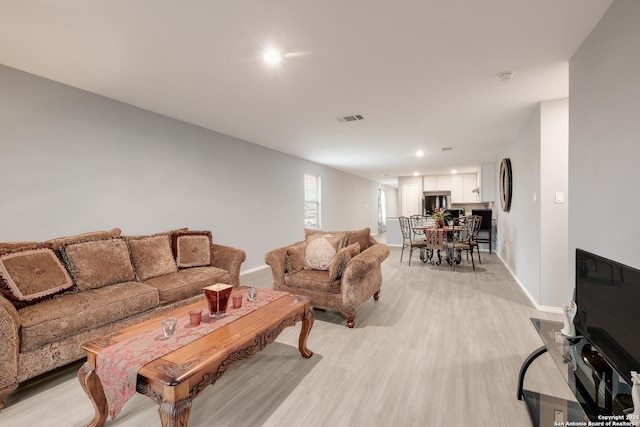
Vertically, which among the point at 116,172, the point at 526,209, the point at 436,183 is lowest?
the point at 526,209

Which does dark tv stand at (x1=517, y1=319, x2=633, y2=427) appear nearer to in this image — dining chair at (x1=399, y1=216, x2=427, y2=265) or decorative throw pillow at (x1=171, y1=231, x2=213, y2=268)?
decorative throw pillow at (x1=171, y1=231, x2=213, y2=268)

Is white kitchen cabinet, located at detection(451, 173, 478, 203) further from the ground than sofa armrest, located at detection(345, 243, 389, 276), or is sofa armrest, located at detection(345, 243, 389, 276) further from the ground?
white kitchen cabinet, located at detection(451, 173, 478, 203)

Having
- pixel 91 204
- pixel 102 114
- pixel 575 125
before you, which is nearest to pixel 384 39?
pixel 575 125

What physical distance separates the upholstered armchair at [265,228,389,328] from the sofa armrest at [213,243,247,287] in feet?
1.82

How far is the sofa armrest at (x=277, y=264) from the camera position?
3074mm

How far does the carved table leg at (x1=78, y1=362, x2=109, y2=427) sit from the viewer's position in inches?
57.7

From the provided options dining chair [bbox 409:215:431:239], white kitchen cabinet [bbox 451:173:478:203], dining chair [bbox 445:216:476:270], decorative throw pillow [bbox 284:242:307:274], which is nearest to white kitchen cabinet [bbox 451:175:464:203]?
white kitchen cabinet [bbox 451:173:478:203]

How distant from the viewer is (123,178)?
10.9 ft

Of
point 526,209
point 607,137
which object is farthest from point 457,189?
point 607,137

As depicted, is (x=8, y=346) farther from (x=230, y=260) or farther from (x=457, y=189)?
(x=457, y=189)

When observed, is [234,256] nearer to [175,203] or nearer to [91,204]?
[175,203]

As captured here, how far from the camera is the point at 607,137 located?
174cm

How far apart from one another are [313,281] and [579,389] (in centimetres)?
211

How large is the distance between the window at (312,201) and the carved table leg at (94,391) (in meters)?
5.59
